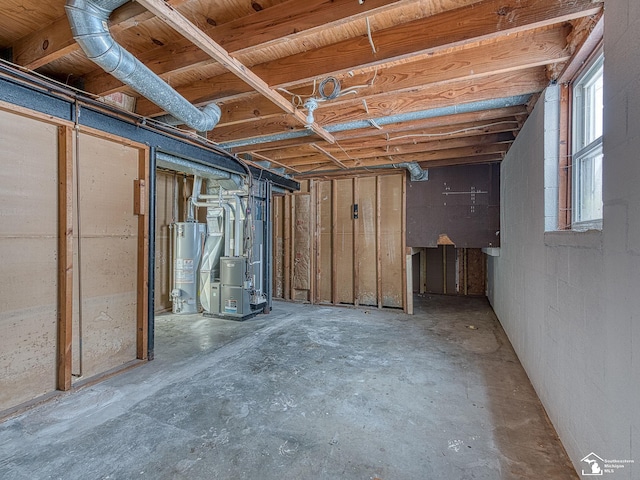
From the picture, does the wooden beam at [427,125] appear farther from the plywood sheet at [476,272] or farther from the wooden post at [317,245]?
the plywood sheet at [476,272]

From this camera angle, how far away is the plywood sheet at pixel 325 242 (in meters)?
5.35

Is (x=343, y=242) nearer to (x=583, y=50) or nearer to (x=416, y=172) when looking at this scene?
(x=416, y=172)

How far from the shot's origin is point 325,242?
5398mm

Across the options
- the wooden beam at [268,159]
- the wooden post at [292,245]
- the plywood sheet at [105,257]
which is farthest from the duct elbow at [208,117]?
the wooden post at [292,245]

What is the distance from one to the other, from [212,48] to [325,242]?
12.9ft

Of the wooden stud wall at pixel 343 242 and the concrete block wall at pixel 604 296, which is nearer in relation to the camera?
the concrete block wall at pixel 604 296

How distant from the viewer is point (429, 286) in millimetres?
6652

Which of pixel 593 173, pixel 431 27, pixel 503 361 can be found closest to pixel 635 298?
pixel 593 173

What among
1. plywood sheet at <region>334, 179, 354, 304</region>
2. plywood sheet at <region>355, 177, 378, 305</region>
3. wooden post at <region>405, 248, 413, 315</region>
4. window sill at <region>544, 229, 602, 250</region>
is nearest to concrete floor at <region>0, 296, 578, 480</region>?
window sill at <region>544, 229, 602, 250</region>

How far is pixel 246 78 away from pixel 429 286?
5.86 metres

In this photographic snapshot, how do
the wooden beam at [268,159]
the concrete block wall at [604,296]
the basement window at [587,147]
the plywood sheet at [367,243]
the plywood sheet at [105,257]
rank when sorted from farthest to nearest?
the plywood sheet at [367,243] < the wooden beam at [268,159] < the plywood sheet at [105,257] < the basement window at [587,147] < the concrete block wall at [604,296]

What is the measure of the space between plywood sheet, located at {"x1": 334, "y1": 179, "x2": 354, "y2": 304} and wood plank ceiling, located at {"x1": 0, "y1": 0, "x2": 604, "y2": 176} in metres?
2.19

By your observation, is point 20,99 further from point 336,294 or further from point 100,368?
point 336,294

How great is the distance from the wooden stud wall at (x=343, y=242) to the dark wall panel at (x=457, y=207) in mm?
251
